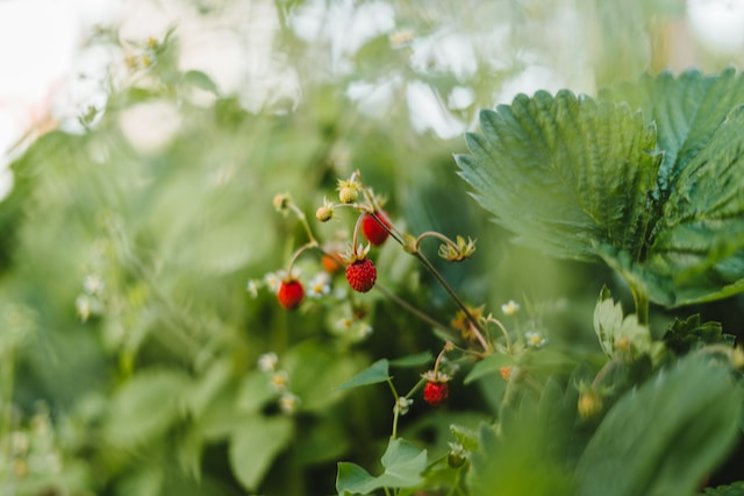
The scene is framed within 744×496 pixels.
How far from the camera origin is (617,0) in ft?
2.69

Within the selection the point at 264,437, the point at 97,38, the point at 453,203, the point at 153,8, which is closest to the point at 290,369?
the point at 264,437

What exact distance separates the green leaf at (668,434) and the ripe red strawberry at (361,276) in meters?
0.18

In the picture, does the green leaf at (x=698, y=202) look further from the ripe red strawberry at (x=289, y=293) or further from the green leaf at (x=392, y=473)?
the ripe red strawberry at (x=289, y=293)

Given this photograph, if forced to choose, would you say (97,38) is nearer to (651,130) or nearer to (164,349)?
(164,349)

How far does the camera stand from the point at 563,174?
40cm

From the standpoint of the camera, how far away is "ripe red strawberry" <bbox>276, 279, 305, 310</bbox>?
545mm

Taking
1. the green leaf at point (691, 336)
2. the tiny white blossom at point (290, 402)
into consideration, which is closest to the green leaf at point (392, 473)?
the green leaf at point (691, 336)

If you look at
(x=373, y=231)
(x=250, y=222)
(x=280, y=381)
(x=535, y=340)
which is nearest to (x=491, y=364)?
(x=535, y=340)

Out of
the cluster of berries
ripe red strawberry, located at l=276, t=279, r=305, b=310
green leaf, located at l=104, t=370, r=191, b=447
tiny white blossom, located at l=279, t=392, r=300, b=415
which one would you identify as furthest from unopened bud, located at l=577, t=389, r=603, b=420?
green leaf, located at l=104, t=370, r=191, b=447

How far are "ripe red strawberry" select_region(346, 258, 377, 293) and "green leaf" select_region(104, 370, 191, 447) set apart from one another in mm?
→ 424

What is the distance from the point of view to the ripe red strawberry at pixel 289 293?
21.5 inches

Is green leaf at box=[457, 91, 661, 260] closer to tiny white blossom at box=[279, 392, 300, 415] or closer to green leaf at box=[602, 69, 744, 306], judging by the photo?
green leaf at box=[602, 69, 744, 306]

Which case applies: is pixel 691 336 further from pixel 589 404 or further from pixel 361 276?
pixel 361 276

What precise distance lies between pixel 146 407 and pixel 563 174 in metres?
0.57
